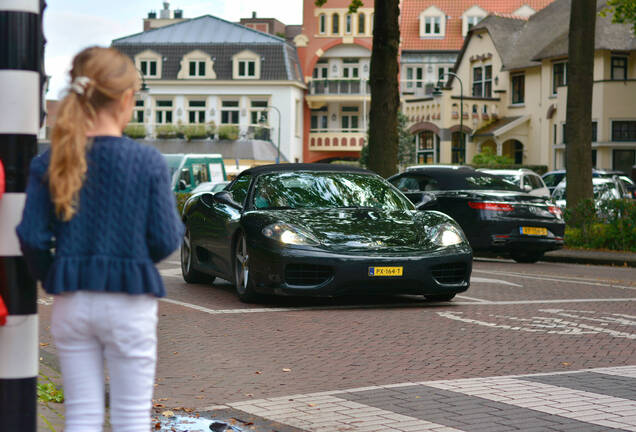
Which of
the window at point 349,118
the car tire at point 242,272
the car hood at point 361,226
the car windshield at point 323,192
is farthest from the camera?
Answer: the window at point 349,118

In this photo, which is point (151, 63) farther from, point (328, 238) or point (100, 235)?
point (100, 235)

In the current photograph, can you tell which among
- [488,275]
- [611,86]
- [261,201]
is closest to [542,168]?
[611,86]

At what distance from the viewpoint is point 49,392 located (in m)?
6.25

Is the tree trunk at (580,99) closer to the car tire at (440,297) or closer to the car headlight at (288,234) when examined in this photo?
the car tire at (440,297)

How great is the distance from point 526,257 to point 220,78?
198 feet

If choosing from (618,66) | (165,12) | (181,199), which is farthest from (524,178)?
(165,12)

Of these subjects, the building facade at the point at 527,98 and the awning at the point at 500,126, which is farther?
the awning at the point at 500,126

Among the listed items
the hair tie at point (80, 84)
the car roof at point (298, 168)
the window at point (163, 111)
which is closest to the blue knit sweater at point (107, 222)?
the hair tie at point (80, 84)

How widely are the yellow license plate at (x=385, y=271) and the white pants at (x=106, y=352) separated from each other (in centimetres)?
707

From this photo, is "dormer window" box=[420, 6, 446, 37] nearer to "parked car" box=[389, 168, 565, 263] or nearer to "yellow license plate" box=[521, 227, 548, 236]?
"parked car" box=[389, 168, 565, 263]

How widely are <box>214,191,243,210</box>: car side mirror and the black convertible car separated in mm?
14

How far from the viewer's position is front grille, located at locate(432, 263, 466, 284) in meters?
11.1

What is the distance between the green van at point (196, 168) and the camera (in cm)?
4412

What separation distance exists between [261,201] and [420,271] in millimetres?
2013
